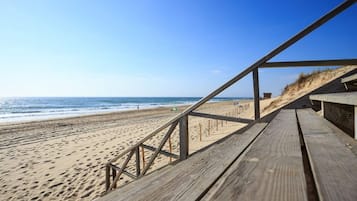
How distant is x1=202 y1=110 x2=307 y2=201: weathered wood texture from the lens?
0.70 metres

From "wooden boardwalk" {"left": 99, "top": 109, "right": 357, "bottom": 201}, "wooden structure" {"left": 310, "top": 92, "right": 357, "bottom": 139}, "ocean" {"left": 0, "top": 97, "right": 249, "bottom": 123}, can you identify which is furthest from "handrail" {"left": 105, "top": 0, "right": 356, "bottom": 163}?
"ocean" {"left": 0, "top": 97, "right": 249, "bottom": 123}

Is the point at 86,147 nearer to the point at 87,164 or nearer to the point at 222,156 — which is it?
the point at 87,164

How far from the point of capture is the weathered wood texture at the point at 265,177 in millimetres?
698

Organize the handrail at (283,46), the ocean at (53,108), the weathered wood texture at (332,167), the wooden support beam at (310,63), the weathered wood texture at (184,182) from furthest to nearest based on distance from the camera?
the ocean at (53,108) → the wooden support beam at (310,63) → the handrail at (283,46) → the weathered wood texture at (184,182) → the weathered wood texture at (332,167)

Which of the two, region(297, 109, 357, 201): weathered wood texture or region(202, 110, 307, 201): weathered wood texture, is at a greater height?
region(297, 109, 357, 201): weathered wood texture

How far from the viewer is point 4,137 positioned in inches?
492

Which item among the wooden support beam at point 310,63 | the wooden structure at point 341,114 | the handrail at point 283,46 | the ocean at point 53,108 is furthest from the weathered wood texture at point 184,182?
the ocean at point 53,108

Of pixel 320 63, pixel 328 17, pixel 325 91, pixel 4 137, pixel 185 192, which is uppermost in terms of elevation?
pixel 328 17

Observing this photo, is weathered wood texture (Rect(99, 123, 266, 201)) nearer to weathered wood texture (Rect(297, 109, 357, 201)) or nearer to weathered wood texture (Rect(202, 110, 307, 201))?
weathered wood texture (Rect(202, 110, 307, 201))

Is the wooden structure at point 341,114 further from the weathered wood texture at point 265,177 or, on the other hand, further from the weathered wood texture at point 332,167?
the weathered wood texture at point 265,177

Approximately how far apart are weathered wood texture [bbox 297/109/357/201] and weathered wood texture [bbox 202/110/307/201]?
6 cm

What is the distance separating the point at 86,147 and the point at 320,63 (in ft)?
31.8

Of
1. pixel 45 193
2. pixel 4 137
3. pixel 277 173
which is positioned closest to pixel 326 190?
pixel 277 173

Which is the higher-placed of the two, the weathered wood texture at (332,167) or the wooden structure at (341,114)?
the wooden structure at (341,114)
